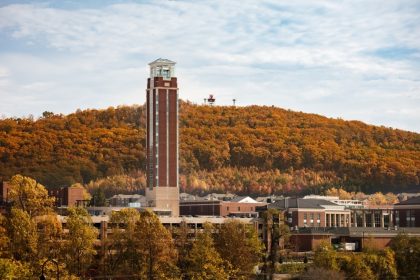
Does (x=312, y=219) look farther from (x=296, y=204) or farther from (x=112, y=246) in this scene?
(x=112, y=246)

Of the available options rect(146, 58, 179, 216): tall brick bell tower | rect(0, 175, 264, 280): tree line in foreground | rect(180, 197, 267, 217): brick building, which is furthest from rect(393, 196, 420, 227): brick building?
rect(0, 175, 264, 280): tree line in foreground

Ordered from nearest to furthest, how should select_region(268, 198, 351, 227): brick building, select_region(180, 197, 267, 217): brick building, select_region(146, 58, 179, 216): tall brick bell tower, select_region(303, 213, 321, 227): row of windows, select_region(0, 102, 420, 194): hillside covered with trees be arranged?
select_region(146, 58, 179, 216): tall brick bell tower → select_region(268, 198, 351, 227): brick building → select_region(303, 213, 321, 227): row of windows → select_region(180, 197, 267, 217): brick building → select_region(0, 102, 420, 194): hillside covered with trees

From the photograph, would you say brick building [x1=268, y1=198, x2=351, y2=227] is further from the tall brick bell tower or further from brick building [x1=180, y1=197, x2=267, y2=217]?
the tall brick bell tower

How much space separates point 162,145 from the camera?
118 metres

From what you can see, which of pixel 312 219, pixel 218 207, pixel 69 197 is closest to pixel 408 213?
pixel 312 219

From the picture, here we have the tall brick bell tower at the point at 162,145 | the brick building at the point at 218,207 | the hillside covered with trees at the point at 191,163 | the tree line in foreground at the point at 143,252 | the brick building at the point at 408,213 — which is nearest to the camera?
the tree line in foreground at the point at 143,252

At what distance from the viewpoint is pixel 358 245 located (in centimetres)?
10744

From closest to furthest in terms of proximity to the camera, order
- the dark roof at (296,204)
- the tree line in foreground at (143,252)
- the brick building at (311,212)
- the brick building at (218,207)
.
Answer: the tree line in foreground at (143,252) → the brick building at (311,212) → the dark roof at (296,204) → the brick building at (218,207)

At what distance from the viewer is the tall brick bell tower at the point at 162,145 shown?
385ft

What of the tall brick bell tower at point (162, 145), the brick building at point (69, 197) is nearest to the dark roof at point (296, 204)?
the tall brick bell tower at point (162, 145)

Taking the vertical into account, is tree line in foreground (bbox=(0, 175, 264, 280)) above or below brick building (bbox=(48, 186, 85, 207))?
below

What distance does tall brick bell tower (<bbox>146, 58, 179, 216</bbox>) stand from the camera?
117 metres

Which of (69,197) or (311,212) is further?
(311,212)

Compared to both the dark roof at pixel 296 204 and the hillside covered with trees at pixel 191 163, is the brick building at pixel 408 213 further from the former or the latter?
the hillside covered with trees at pixel 191 163
